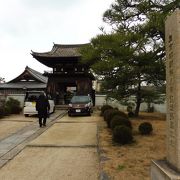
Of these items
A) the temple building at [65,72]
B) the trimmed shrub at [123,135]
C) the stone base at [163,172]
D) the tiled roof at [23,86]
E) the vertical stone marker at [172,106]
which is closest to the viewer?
the stone base at [163,172]

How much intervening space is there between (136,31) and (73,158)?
8473 millimetres

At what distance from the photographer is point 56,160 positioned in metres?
10.0

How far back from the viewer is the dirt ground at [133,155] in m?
8.29

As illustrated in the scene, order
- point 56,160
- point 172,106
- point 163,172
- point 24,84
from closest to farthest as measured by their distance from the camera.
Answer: point 163,172, point 172,106, point 56,160, point 24,84

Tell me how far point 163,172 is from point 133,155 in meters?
4.90

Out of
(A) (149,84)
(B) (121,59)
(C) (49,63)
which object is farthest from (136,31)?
(C) (49,63)

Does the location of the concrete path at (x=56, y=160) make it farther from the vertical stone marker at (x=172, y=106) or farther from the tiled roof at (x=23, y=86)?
the tiled roof at (x=23, y=86)

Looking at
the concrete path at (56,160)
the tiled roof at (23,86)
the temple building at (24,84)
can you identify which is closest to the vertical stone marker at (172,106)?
the concrete path at (56,160)

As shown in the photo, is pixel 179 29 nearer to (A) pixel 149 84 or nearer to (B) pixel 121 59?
(B) pixel 121 59

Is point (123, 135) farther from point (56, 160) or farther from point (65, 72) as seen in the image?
point (65, 72)

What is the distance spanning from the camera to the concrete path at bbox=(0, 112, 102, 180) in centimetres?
838

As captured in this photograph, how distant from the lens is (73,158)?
33.7 ft

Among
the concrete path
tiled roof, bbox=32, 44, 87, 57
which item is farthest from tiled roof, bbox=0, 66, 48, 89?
the concrete path

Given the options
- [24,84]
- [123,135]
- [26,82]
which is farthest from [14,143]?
[26,82]
